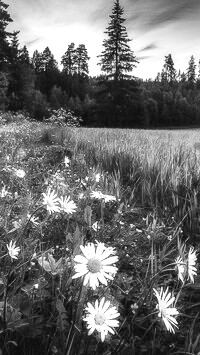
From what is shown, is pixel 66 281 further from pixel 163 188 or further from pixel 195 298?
pixel 163 188

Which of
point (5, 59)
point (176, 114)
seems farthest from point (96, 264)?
point (176, 114)

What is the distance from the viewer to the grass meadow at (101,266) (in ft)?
3.05

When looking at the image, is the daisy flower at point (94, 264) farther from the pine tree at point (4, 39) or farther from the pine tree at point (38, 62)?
the pine tree at point (38, 62)

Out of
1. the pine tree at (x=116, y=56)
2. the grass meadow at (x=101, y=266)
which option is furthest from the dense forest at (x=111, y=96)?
the grass meadow at (x=101, y=266)

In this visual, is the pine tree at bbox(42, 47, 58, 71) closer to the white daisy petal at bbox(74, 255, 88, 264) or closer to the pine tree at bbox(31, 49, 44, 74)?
the pine tree at bbox(31, 49, 44, 74)

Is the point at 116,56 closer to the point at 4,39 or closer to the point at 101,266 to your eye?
the point at 4,39

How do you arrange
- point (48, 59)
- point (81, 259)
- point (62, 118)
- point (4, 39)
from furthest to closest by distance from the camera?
point (48, 59)
point (4, 39)
point (62, 118)
point (81, 259)

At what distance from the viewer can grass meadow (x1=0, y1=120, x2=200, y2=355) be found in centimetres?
93

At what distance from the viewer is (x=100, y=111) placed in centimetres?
4369

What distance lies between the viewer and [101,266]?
785mm

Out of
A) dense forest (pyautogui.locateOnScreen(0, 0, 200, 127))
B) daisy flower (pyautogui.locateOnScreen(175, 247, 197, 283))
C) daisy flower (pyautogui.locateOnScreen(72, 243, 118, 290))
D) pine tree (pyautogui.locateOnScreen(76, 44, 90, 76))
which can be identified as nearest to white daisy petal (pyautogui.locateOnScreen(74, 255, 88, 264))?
daisy flower (pyautogui.locateOnScreen(72, 243, 118, 290))

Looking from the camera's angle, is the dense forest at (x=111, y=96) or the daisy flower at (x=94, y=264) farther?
the dense forest at (x=111, y=96)

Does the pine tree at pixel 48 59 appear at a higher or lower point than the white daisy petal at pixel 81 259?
higher

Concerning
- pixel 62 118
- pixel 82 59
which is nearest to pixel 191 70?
pixel 82 59
